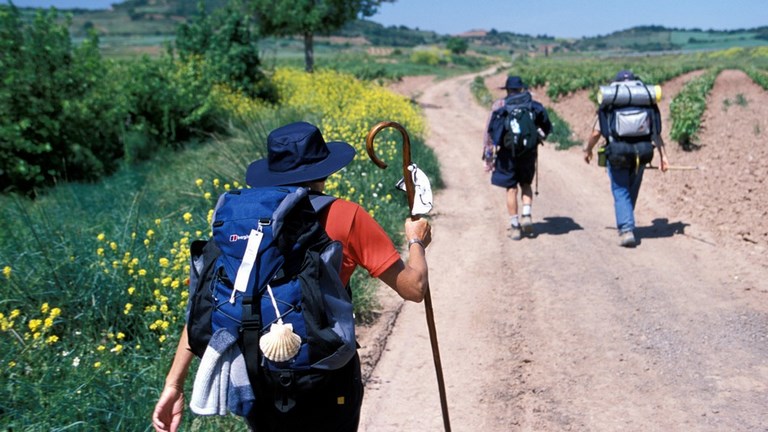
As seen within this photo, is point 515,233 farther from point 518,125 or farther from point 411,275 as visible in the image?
point 411,275

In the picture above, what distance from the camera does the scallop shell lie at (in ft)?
6.74

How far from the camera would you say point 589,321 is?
5.32 metres

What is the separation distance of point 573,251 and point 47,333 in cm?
490

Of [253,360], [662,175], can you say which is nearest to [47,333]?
[253,360]

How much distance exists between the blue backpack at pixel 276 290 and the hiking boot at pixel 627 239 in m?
5.59

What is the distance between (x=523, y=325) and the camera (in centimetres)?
534

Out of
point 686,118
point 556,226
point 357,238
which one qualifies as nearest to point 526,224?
point 556,226

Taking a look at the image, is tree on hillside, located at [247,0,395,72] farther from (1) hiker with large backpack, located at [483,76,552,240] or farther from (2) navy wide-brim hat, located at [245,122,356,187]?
(2) navy wide-brim hat, located at [245,122,356,187]

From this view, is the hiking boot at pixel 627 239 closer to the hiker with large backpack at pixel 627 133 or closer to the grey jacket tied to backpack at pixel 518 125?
the hiker with large backpack at pixel 627 133

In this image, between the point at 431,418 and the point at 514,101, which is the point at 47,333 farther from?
the point at 514,101

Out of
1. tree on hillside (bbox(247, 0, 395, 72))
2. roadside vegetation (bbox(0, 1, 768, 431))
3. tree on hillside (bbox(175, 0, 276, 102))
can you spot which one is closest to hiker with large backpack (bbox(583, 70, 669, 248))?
roadside vegetation (bbox(0, 1, 768, 431))

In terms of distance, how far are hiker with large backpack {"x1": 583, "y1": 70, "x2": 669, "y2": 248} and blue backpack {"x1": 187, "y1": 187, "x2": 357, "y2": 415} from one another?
18.1 feet

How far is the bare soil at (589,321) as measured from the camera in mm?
4062

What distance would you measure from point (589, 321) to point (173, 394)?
3.65 metres
